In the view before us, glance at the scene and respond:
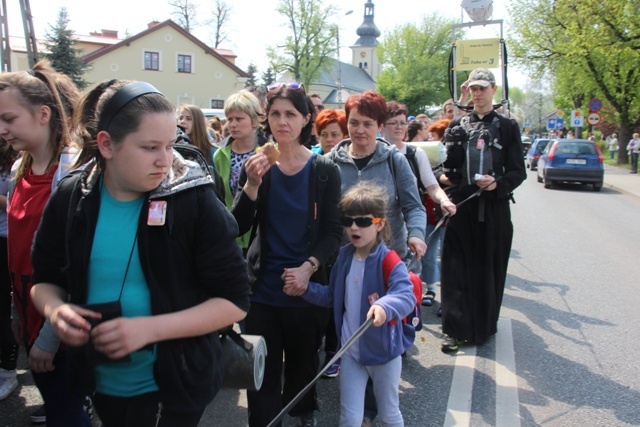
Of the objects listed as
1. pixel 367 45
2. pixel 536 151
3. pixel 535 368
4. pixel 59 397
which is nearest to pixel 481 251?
pixel 535 368

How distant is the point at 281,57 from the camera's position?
50.4 m

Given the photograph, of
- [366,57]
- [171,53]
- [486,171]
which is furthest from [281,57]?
[366,57]

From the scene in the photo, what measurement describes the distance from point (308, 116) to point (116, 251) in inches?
67.2

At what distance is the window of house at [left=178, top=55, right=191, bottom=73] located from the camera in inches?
1720

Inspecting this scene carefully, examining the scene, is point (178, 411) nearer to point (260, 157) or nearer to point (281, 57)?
point (260, 157)

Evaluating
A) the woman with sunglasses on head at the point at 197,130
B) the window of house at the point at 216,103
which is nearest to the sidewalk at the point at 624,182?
the woman with sunglasses on head at the point at 197,130

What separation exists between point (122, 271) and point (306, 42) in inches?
1978

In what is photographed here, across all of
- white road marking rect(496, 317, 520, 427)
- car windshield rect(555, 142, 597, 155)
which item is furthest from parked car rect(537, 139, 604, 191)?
white road marking rect(496, 317, 520, 427)

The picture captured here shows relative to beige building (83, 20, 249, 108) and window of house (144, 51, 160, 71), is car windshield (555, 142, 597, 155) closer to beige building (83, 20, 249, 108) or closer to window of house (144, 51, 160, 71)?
beige building (83, 20, 249, 108)

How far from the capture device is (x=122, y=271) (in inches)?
64.6

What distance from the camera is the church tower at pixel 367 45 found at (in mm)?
108812

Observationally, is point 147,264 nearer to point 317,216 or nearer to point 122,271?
point 122,271

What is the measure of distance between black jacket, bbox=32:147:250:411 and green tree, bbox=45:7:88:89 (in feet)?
95.7

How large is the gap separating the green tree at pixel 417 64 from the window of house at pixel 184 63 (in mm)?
30450
